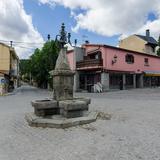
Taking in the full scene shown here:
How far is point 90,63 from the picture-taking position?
98.9 feet

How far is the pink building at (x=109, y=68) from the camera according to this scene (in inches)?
1156

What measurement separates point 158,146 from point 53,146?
2399 millimetres

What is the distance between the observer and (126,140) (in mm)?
5793

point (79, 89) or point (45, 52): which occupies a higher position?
point (45, 52)

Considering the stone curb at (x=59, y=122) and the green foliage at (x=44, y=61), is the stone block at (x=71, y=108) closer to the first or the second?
the stone curb at (x=59, y=122)

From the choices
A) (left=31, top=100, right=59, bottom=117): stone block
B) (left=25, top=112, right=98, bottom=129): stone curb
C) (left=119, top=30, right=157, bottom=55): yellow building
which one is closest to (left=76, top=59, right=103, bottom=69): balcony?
(left=119, top=30, right=157, bottom=55): yellow building

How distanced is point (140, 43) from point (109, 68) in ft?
55.5

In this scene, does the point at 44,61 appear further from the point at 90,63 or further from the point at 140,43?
the point at 140,43

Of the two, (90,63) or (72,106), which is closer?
(72,106)

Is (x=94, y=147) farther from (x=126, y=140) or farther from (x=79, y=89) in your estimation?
(x=79, y=89)

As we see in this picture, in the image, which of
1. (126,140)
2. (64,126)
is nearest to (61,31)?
(64,126)

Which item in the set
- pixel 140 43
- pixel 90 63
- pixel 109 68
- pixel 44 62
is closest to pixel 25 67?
pixel 44 62

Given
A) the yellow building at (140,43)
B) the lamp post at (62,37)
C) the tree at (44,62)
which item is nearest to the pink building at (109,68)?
the yellow building at (140,43)

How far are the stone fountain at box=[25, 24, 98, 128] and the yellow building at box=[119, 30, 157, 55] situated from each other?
3564 centimetres
